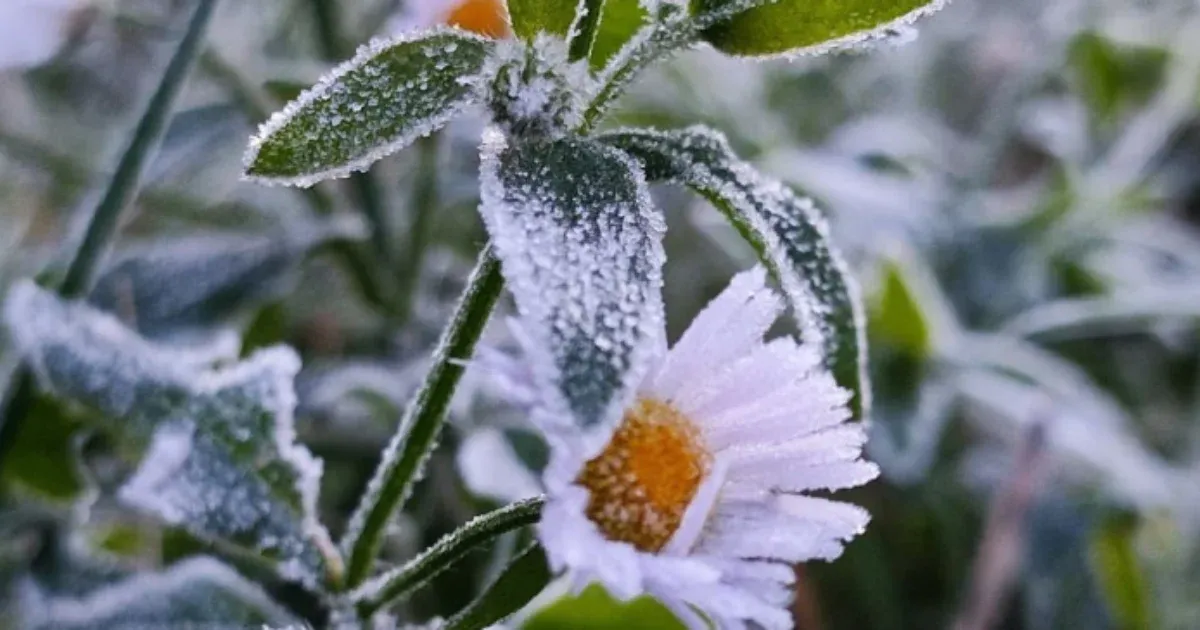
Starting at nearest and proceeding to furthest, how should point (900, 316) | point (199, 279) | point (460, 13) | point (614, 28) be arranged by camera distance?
1. point (614, 28)
2. point (460, 13)
3. point (199, 279)
4. point (900, 316)

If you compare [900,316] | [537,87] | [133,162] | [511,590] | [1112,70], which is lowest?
[511,590]

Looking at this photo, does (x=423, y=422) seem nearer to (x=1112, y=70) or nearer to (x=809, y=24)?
(x=809, y=24)

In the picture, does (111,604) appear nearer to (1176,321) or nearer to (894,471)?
(894,471)

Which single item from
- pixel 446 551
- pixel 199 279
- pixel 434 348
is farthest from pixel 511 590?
pixel 199 279

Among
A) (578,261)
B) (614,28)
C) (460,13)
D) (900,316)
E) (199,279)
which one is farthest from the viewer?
(900,316)

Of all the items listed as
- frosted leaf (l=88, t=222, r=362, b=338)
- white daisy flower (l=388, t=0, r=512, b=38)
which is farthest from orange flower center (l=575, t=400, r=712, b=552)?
frosted leaf (l=88, t=222, r=362, b=338)

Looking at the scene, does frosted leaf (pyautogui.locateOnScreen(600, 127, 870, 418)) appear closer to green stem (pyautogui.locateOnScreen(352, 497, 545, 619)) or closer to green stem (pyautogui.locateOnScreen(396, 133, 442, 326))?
green stem (pyautogui.locateOnScreen(352, 497, 545, 619))

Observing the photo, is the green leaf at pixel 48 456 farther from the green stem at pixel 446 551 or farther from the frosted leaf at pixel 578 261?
the frosted leaf at pixel 578 261
